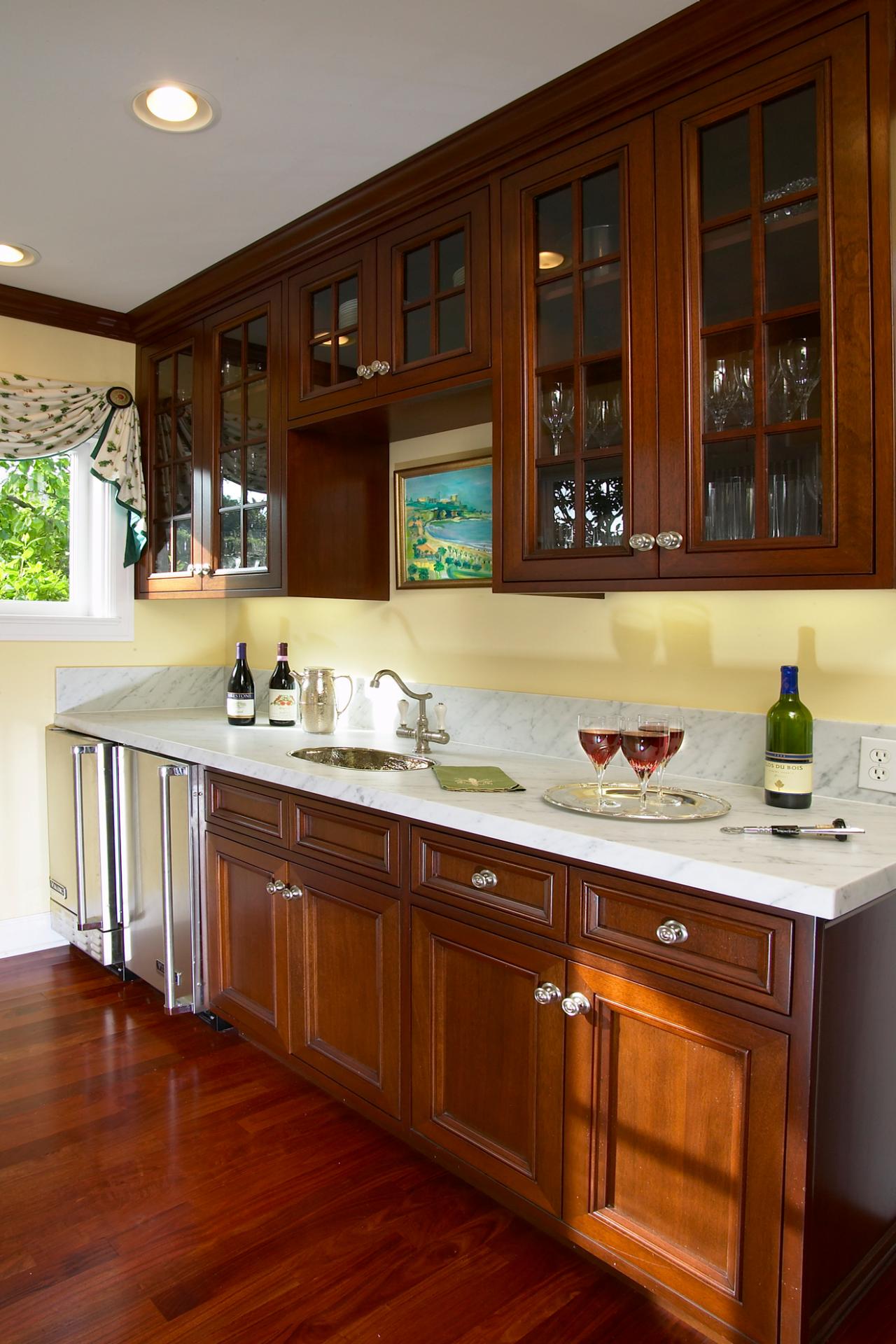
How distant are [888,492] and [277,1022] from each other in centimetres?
192

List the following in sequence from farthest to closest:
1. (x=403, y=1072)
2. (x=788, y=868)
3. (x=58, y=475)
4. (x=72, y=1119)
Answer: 1. (x=58, y=475)
2. (x=72, y=1119)
3. (x=403, y=1072)
4. (x=788, y=868)

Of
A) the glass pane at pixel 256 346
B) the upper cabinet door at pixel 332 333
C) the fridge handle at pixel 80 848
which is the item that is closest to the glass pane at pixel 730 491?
the upper cabinet door at pixel 332 333

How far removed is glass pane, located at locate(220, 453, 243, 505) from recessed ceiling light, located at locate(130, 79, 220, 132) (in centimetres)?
102

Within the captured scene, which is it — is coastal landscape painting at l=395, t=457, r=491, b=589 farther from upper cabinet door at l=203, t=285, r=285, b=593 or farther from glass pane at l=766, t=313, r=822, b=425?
glass pane at l=766, t=313, r=822, b=425

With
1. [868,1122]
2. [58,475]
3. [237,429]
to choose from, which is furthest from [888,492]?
[58,475]

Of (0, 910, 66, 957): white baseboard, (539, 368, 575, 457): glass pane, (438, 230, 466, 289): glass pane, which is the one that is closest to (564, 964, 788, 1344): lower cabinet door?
(539, 368, 575, 457): glass pane

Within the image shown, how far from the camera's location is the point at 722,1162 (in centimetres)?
140

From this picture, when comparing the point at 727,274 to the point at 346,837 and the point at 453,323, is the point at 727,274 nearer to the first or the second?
the point at 453,323

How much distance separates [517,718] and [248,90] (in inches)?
64.8

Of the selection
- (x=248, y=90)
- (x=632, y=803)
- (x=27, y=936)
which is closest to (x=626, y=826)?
(x=632, y=803)

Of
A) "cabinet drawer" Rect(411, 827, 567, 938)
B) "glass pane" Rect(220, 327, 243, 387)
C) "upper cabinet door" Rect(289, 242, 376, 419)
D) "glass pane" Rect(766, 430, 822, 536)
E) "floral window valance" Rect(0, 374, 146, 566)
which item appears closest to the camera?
"glass pane" Rect(766, 430, 822, 536)

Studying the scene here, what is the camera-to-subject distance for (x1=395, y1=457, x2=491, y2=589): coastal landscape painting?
2594 mm

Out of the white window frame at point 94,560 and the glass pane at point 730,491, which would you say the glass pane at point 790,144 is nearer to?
the glass pane at point 730,491

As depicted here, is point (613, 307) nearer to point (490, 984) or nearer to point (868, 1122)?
point (490, 984)
